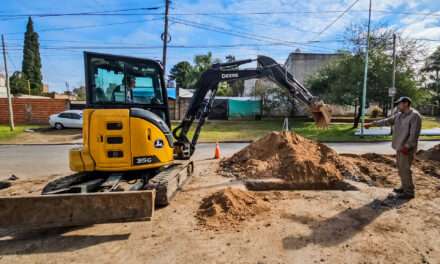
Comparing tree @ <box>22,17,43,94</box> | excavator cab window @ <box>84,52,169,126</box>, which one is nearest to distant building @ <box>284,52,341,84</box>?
excavator cab window @ <box>84,52,169,126</box>

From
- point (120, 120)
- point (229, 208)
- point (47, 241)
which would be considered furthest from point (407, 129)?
point (47, 241)

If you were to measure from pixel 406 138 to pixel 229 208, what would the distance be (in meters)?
3.41

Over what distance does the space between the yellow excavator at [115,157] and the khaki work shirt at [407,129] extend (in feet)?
13.7

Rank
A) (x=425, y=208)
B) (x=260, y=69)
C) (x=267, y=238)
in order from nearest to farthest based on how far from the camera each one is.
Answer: (x=267, y=238) → (x=425, y=208) → (x=260, y=69)

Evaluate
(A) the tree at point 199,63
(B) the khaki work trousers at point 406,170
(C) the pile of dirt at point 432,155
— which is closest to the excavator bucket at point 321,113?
(B) the khaki work trousers at point 406,170

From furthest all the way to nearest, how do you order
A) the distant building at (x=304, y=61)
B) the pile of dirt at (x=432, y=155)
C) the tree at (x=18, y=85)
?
the tree at (x=18, y=85) < the distant building at (x=304, y=61) < the pile of dirt at (x=432, y=155)

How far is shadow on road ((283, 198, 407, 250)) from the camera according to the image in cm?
331

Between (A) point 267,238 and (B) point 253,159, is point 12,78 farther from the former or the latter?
(A) point 267,238

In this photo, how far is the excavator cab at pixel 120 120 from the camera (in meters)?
4.02

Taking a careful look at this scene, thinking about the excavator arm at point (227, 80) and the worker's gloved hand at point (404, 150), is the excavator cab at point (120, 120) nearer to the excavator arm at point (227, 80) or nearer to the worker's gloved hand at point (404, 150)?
the excavator arm at point (227, 80)

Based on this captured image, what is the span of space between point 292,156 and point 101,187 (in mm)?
4441

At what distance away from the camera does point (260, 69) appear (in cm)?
631

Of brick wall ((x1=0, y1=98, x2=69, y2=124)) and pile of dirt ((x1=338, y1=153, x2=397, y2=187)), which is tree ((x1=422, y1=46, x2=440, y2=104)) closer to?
pile of dirt ((x1=338, y1=153, x2=397, y2=187))

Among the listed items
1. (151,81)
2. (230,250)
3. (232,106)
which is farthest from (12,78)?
(230,250)
